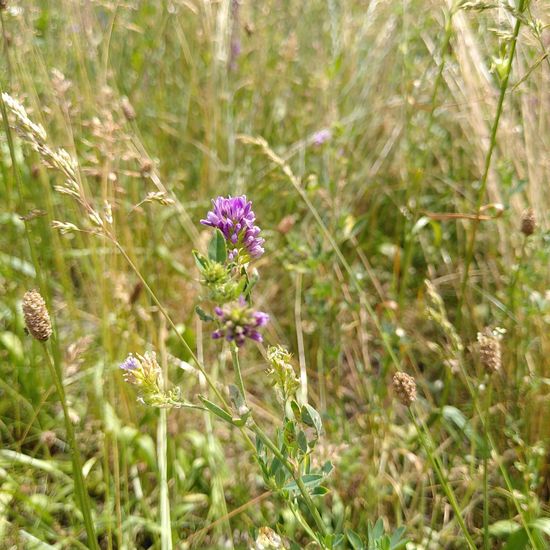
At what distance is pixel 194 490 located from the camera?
178cm

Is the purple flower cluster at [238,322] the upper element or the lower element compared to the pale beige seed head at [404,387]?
upper

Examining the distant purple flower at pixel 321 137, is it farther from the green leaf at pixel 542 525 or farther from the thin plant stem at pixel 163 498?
the green leaf at pixel 542 525

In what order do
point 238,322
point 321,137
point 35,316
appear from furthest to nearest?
point 321,137 → point 35,316 → point 238,322

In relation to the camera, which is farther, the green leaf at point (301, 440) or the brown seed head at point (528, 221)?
the brown seed head at point (528, 221)

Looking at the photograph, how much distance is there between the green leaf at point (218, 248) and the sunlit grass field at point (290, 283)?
219 millimetres

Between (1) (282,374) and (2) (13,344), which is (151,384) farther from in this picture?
(2) (13,344)

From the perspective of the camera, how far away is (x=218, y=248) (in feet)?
2.93

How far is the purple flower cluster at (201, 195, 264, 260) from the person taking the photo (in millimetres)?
947

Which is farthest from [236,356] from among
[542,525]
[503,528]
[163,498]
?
[503,528]

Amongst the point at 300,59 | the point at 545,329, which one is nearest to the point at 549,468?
the point at 545,329

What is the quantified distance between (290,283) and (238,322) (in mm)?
1572

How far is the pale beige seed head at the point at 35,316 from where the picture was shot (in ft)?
3.34

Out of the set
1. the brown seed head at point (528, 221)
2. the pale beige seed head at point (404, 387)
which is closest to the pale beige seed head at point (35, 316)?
the pale beige seed head at point (404, 387)

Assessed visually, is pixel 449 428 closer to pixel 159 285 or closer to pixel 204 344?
pixel 204 344
